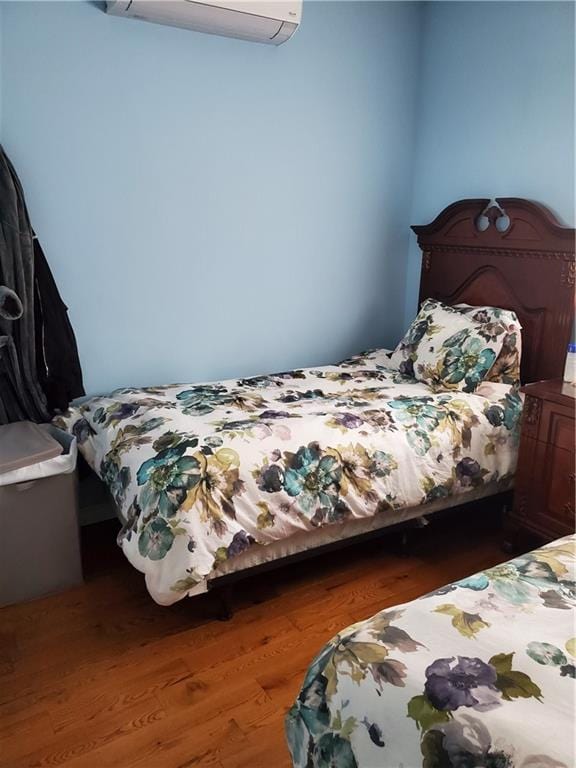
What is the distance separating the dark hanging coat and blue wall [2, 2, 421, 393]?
160 mm

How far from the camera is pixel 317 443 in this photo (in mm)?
2139

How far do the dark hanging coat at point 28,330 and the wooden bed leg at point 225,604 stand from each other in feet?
3.23

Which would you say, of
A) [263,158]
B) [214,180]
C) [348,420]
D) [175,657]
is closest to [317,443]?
[348,420]

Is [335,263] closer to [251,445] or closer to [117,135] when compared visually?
[117,135]

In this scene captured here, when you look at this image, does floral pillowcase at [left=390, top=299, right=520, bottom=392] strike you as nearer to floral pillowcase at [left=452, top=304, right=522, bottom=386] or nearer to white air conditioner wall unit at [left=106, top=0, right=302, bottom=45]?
floral pillowcase at [left=452, top=304, right=522, bottom=386]

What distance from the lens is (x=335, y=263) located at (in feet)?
10.6

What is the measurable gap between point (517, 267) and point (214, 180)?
1461 mm

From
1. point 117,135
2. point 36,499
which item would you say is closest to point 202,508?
point 36,499

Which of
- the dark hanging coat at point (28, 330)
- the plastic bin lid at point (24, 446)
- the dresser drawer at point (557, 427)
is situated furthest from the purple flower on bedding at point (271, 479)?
the dresser drawer at point (557, 427)

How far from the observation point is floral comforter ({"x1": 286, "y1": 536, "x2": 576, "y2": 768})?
36.4 inches

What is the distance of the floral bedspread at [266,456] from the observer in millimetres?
1882

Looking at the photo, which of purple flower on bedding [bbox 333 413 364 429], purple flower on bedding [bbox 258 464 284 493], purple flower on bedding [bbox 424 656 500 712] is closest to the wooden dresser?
purple flower on bedding [bbox 333 413 364 429]

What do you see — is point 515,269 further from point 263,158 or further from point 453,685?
point 453,685

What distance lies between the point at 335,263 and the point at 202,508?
1783 millimetres
